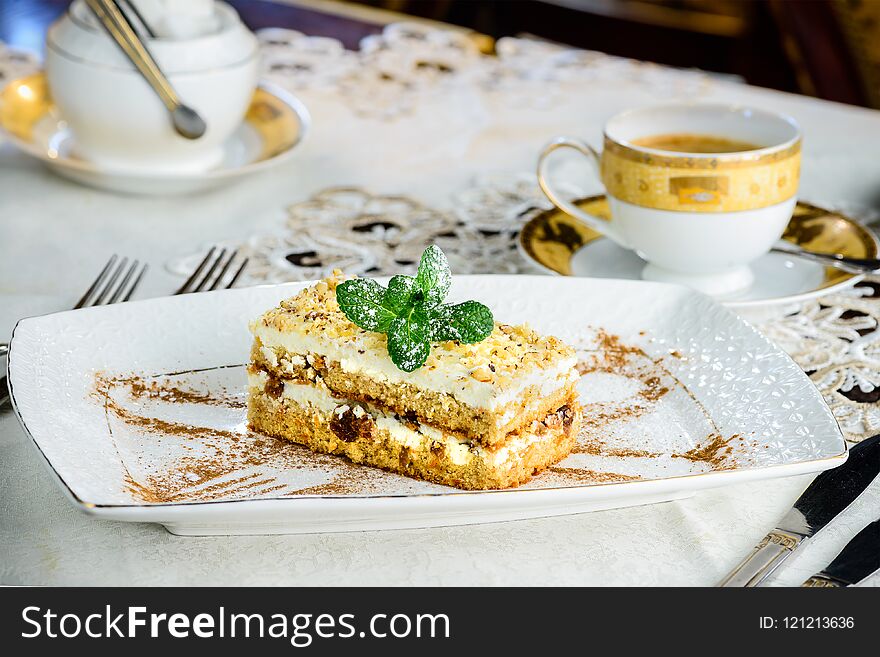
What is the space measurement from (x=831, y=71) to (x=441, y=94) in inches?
60.8

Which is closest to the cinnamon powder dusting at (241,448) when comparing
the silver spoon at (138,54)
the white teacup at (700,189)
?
the white teacup at (700,189)

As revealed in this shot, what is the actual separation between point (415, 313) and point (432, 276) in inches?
3.0

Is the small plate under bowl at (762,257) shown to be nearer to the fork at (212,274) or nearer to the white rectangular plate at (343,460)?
the white rectangular plate at (343,460)

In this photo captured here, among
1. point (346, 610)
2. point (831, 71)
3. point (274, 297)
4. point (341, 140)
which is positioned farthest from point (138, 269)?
point (831, 71)

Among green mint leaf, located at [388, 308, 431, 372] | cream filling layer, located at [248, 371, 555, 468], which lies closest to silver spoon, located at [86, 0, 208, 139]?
cream filling layer, located at [248, 371, 555, 468]

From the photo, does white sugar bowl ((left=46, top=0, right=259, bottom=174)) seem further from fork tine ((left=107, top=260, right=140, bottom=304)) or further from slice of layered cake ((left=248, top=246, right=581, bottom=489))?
slice of layered cake ((left=248, top=246, right=581, bottom=489))

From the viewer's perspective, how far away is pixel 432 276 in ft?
4.34

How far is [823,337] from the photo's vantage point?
1705mm

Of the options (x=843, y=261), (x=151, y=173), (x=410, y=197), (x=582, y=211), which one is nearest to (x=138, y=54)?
(x=151, y=173)

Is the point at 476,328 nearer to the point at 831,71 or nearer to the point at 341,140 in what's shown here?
the point at 341,140

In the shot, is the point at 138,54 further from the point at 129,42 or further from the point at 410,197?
the point at 410,197

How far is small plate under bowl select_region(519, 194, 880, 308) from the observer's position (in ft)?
5.95

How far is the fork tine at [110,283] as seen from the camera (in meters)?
1.77

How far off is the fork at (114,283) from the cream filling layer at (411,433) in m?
0.49
